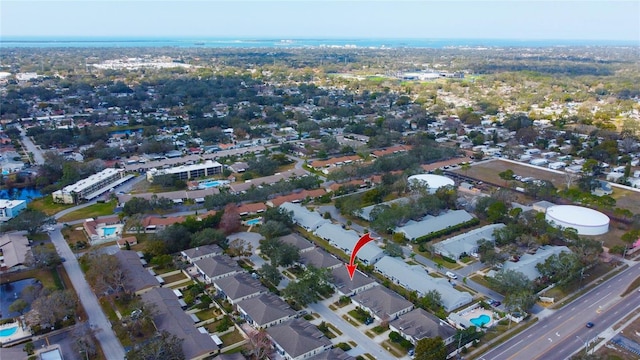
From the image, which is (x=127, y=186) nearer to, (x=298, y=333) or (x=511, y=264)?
(x=298, y=333)

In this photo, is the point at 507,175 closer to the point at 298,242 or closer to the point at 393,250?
the point at 393,250

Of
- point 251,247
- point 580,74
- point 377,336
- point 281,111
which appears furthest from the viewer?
point 580,74

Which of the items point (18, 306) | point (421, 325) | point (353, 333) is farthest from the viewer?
point (18, 306)

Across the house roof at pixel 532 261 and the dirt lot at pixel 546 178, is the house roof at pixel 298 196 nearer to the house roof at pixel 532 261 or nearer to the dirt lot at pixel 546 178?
the dirt lot at pixel 546 178

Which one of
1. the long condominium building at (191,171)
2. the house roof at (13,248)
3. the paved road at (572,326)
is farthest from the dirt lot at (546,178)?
the house roof at (13,248)

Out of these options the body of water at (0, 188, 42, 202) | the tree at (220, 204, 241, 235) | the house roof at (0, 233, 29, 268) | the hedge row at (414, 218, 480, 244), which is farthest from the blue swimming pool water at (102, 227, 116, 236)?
the hedge row at (414, 218, 480, 244)

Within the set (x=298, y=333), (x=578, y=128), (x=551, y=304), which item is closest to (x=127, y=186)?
(x=298, y=333)

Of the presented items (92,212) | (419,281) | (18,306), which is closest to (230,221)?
(92,212)
